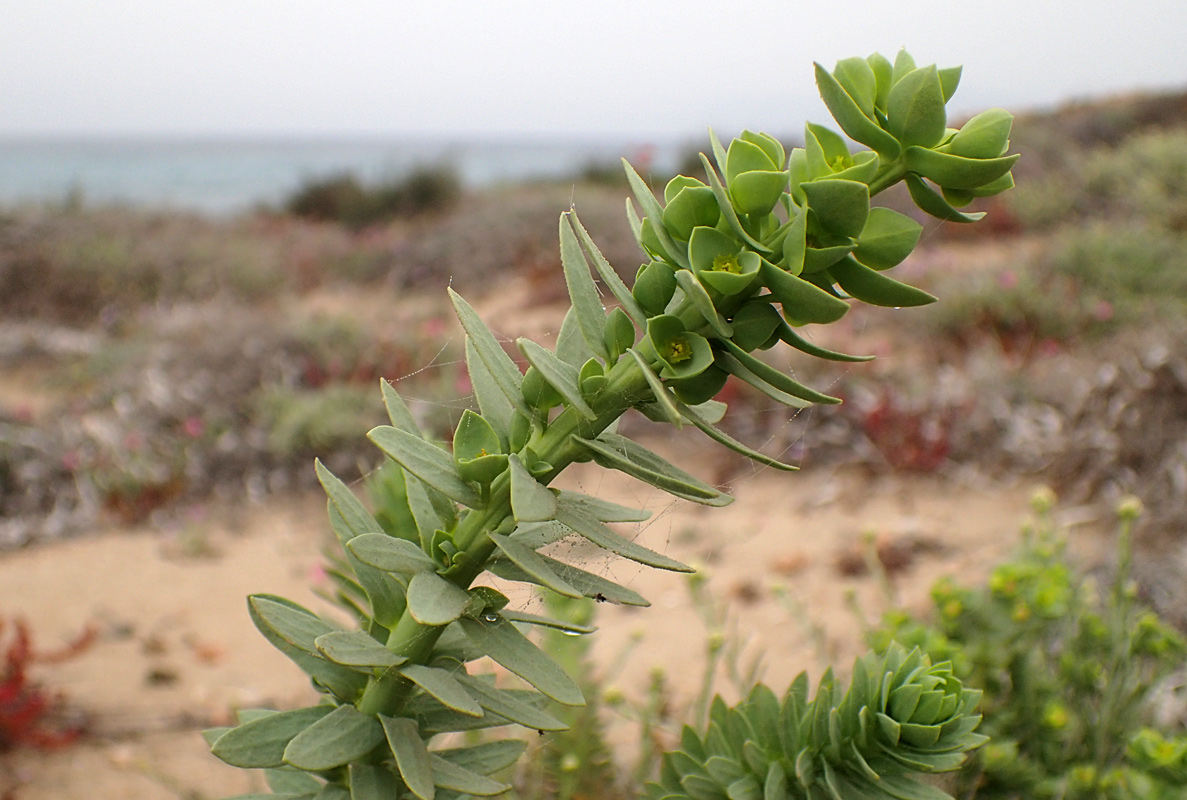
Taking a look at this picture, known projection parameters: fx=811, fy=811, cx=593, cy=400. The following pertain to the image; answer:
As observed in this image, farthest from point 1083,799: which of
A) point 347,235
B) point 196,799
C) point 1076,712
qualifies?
point 347,235

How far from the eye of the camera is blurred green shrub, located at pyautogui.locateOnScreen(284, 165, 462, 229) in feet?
34.6

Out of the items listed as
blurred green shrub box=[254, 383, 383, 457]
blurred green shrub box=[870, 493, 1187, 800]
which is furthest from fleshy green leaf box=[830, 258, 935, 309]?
blurred green shrub box=[254, 383, 383, 457]

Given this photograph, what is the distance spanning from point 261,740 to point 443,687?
0.54 feet

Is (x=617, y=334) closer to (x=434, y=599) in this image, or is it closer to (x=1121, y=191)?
(x=434, y=599)

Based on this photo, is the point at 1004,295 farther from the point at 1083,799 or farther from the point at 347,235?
the point at 347,235

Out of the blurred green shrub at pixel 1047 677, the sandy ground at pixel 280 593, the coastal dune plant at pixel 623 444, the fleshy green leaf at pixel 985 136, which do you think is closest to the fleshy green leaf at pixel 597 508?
the coastal dune plant at pixel 623 444

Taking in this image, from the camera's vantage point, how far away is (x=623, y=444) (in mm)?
584

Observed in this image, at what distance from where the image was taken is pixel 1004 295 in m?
4.75

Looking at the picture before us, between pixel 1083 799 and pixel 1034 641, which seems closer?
pixel 1083 799

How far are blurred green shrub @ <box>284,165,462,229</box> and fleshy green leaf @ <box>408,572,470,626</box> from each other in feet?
34.4

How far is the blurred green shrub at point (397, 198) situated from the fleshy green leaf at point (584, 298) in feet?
34.3

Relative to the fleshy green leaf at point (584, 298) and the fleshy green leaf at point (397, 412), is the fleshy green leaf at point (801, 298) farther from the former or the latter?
the fleshy green leaf at point (397, 412)

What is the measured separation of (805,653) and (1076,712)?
1.04 m

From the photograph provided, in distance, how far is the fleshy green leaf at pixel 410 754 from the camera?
562 millimetres
